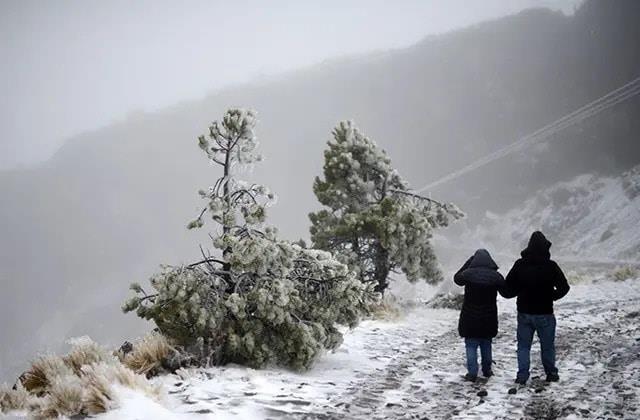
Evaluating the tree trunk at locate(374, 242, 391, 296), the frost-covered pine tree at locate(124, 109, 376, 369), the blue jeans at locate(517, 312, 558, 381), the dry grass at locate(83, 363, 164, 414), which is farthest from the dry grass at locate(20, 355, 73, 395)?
the tree trunk at locate(374, 242, 391, 296)

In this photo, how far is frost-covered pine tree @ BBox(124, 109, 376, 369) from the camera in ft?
23.8

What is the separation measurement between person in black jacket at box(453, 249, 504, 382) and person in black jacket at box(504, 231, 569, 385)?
12.5 inches

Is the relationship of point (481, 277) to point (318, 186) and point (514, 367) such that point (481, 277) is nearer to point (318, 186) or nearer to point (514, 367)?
point (514, 367)

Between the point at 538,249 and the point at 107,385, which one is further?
the point at 538,249

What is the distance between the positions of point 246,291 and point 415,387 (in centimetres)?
332

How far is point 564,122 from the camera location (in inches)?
2741

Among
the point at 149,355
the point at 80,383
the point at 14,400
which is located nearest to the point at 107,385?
the point at 80,383

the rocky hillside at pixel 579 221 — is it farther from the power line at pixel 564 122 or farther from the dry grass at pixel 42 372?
the dry grass at pixel 42 372

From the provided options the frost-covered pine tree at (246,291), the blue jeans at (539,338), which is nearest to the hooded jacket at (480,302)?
the blue jeans at (539,338)

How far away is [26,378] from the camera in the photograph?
21.2 ft

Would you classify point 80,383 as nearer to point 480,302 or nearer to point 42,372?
point 42,372

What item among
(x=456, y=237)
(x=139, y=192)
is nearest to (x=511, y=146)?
(x=456, y=237)

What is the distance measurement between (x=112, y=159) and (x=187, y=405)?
154331 mm

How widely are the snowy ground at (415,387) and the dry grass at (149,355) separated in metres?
0.51
